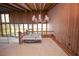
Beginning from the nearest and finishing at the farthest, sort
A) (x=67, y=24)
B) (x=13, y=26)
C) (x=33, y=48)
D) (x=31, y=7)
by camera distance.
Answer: (x=13, y=26), (x=31, y=7), (x=67, y=24), (x=33, y=48)

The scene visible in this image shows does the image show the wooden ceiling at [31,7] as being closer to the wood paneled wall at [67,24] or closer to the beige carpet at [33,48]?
the wood paneled wall at [67,24]

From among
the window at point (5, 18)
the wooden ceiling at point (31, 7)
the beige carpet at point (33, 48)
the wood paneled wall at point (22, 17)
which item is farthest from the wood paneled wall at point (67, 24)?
the window at point (5, 18)

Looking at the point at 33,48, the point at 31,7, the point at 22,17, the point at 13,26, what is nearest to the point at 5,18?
the point at 13,26

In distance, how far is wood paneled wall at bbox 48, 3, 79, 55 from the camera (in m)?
3.52

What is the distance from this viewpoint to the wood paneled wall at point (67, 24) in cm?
352

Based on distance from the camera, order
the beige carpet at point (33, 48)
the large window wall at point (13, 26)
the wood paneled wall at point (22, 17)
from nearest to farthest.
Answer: the large window wall at point (13, 26) → the wood paneled wall at point (22, 17) → the beige carpet at point (33, 48)

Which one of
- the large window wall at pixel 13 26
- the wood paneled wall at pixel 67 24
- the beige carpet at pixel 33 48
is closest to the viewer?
the large window wall at pixel 13 26

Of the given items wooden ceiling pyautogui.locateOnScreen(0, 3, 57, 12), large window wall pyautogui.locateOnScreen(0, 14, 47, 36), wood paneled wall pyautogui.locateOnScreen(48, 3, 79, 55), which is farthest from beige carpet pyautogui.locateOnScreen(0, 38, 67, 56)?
wooden ceiling pyautogui.locateOnScreen(0, 3, 57, 12)

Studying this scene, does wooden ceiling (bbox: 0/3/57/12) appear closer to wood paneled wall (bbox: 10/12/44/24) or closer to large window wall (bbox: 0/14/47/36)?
wood paneled wall (bbox: 10/12/44/24)

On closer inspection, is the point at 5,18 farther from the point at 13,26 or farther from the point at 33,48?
the point at 33,48

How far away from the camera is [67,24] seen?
4.23m

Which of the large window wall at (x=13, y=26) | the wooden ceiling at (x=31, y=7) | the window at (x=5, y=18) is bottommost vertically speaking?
the large window wall at (x=13, y=26)

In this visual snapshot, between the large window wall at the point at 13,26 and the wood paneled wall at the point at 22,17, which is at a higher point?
the wood paneled wall at the point at 22,17

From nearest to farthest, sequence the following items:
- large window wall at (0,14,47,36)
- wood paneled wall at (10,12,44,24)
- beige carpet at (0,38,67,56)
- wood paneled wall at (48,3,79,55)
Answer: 1. large window wall at (0,14,47,36)
2. wood paneled wall at (10,12,44,24)
3. wood paneled wall at (48,3,79,55)
4. beige carpet at (0,38,67,56)
